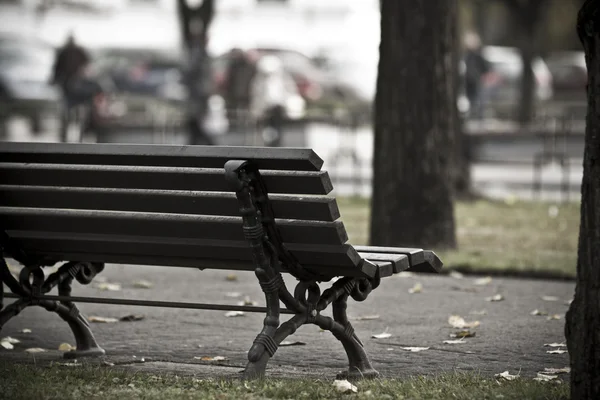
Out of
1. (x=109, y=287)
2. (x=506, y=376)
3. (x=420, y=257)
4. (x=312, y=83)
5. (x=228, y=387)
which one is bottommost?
(x=109, y=287)

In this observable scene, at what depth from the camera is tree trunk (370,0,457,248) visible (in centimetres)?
1034

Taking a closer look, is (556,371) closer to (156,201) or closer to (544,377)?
(544,377)

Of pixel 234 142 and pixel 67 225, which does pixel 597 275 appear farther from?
pixel 234 142

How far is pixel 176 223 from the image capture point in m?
5.55

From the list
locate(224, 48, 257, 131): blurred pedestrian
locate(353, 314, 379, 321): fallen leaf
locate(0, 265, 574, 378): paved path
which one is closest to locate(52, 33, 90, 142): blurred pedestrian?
locate(224, 48, 257, 131): blurred pedestrian

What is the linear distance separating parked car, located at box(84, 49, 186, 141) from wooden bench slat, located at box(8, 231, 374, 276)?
1963 centimetres

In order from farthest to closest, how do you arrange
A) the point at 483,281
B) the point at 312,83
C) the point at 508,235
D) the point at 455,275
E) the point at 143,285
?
1. the point at 312,83
2. the point at 508,235
3. the point at 455,275
4. the point at 483,281
5. the point at 143,285

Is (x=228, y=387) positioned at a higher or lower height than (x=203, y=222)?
lower

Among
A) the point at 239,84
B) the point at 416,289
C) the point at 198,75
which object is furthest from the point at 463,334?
the point at 239,84

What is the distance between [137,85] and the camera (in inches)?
1340

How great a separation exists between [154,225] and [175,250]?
157 millimetres

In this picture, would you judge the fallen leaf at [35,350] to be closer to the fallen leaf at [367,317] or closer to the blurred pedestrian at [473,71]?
the fallen leaf at [367,317]

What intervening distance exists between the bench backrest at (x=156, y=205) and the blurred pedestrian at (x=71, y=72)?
19.9m

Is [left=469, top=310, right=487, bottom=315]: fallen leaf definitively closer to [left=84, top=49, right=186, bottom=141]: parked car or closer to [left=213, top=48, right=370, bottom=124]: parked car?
[left=84, top=49, right=186, bottom=141]: parked car
